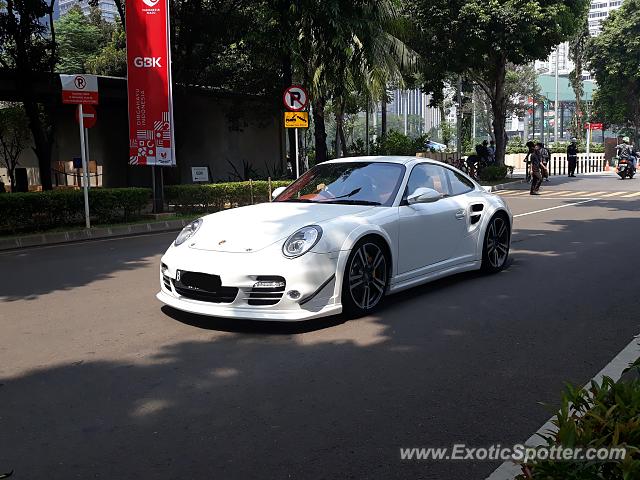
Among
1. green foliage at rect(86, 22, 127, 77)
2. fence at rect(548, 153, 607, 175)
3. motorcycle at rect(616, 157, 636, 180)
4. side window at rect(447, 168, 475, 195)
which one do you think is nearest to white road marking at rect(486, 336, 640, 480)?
side window at rect(447, 168, 475, 195)

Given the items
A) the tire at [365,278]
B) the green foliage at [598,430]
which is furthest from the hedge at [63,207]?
the green foliage at [598,430]

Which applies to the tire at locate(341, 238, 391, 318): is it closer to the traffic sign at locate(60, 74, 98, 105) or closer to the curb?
the curb

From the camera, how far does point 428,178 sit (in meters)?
7.14

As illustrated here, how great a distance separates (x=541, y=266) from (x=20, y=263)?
23.5 feet

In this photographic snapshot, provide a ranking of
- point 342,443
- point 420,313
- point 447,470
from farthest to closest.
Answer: point 420,313
point 342,443
point 447,470

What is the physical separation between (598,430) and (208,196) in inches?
606

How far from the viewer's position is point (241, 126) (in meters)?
26.1

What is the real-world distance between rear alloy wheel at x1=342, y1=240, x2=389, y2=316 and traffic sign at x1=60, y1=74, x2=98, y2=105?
9240 mm

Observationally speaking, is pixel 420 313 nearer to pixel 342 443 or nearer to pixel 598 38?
pixel 342 443

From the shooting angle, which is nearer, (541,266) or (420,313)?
(420,313)

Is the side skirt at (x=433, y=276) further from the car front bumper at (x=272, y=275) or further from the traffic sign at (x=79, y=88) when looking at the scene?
the traffic sign at (x=79, y=88)

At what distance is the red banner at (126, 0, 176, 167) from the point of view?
51.1ft

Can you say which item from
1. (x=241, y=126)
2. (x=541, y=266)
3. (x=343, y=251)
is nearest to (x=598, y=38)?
(x=241, y=126)

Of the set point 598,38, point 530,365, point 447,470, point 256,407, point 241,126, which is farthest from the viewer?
point 598,38
